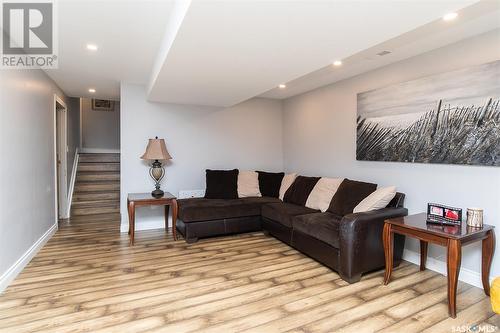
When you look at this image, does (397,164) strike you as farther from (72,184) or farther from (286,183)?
(72,184)

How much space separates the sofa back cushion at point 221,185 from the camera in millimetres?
4418

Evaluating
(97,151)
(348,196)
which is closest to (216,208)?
(348,196)

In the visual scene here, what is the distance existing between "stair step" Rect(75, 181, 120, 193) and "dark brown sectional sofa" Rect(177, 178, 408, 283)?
2.60 metres

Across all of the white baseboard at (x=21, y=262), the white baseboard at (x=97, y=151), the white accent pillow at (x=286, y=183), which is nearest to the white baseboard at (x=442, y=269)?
the white accent pillow at (x=286, y=183)

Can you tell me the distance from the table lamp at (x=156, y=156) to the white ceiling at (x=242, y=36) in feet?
2.66

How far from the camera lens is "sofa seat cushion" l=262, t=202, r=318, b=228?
3.57 metres

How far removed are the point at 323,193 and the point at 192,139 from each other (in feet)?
7.72

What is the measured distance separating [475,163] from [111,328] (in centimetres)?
325

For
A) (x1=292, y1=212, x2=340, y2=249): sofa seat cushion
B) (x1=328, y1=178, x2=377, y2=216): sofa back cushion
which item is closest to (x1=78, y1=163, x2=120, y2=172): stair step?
(x1=292, y1=212, x2=340, y2=249): sofa seat cushion

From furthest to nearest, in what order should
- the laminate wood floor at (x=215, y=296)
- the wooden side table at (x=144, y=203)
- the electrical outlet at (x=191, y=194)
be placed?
1. the electrical outlet at (x=191, y=194)
2. the wooden side table at (x=144, y=203)
3. the laminate wood floor at (x=215, y=296)

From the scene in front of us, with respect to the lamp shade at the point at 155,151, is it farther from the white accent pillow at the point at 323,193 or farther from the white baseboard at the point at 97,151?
the white baseboard at the point at 97,151

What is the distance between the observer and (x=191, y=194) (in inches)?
186

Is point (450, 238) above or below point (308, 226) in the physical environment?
above

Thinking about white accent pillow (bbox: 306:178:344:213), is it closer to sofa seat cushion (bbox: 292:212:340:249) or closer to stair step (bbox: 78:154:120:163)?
sofa seat cushion (bbox: 292:212:340:249)
